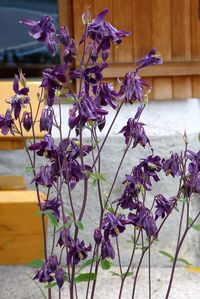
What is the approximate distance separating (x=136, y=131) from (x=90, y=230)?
1938 mm

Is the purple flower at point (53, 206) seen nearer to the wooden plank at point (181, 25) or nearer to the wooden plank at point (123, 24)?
the wooden plank at point (123, 24)

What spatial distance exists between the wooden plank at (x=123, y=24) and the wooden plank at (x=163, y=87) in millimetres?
211

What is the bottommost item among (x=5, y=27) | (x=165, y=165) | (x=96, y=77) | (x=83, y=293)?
(x=83, y=293)

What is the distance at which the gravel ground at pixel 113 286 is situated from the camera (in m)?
3.76

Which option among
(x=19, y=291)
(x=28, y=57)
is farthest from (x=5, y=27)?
(x=19, y=291)

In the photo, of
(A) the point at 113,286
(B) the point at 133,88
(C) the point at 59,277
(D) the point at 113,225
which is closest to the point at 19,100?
(B) the point at 133,88

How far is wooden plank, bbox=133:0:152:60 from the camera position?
423 centimetres

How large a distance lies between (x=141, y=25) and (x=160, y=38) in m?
0.13

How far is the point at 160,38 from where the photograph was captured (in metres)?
4.27

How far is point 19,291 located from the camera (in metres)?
3.82

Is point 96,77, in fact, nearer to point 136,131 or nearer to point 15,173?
point 136,131

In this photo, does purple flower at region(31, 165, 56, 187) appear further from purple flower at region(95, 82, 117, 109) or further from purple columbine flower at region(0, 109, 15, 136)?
purple flower at region(95, 82, 117, 109)

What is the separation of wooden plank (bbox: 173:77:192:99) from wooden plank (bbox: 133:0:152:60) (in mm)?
268

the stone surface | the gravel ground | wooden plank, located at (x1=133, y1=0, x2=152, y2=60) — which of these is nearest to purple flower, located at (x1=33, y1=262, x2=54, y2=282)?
the gravel ground
